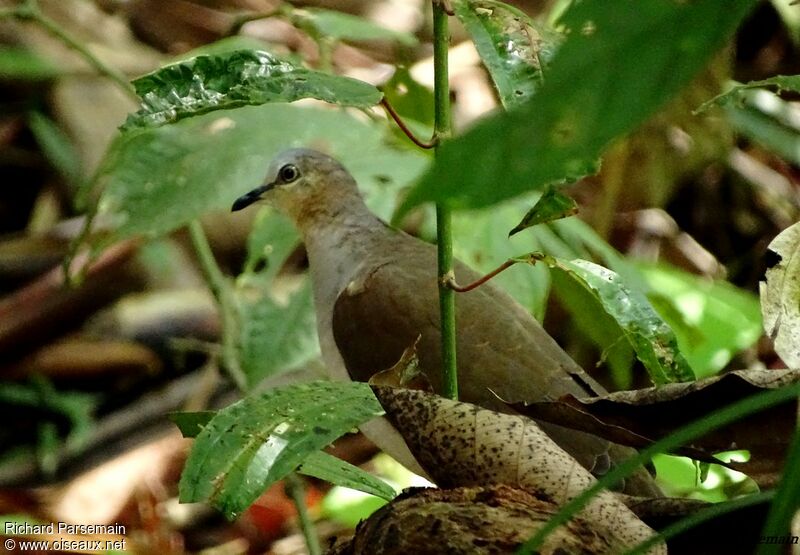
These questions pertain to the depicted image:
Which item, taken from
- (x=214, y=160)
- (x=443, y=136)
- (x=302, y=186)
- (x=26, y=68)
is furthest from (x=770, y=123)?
(x=443, y=136)

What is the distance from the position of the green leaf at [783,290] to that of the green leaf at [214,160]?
1.11 metres

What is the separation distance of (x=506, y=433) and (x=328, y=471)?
0.19m

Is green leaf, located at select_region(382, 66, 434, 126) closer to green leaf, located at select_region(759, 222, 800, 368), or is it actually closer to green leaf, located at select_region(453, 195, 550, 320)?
green leaf, located at select_region(453, 195, 550, 320)

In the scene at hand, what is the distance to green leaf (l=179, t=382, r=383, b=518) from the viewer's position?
98 centimetres

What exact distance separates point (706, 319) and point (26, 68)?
3.01m

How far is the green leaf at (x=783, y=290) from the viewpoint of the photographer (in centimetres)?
113

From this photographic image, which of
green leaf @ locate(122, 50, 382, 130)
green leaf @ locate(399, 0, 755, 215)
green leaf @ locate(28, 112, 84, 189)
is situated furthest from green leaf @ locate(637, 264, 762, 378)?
green leaf @ locate(28, 112, 84, 189)

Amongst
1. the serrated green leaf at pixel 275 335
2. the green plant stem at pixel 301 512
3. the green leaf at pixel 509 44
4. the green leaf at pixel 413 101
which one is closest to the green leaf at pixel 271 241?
the serrated green leaf at pixel 275 335

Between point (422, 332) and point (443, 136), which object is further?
point (422, 332)

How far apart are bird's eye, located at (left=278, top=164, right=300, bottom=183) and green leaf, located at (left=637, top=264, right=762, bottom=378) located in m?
0.88

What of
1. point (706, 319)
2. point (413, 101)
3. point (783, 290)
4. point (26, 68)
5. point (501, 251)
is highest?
point (783, 290)

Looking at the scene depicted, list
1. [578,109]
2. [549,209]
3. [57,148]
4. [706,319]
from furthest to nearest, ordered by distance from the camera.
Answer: [57,148], [706,319], [549,209], [578,109]

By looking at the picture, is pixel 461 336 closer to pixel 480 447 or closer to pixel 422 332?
pixel 422 332

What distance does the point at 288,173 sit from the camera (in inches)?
104
